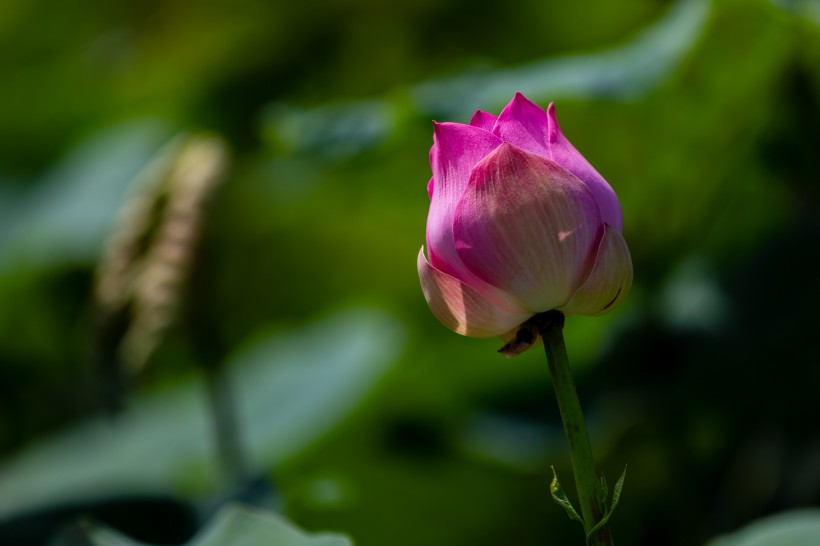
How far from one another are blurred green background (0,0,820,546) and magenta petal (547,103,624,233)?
0.73 m

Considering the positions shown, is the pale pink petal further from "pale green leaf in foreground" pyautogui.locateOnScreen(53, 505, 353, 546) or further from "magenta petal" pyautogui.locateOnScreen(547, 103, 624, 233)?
"pale green leaf in foreground" pyautogui.locateOnScreen(53, 505, 353, 546)

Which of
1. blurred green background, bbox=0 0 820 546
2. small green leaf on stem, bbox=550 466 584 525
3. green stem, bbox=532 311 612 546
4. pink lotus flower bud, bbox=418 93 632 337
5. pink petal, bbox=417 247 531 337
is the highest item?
pink lotus flower bud, bbox=418 93 632 337

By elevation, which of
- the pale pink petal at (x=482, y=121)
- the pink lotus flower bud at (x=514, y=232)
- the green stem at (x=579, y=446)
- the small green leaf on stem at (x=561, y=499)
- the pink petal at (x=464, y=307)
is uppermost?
the pale pink petal at (x=482, y=121)

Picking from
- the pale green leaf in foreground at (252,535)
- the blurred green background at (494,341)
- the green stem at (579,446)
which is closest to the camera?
the green stem at (579,446)

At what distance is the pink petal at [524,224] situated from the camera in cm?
48

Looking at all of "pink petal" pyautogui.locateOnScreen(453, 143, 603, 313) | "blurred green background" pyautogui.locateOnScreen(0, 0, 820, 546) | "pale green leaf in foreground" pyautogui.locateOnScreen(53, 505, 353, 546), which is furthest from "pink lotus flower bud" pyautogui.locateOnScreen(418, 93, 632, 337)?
"blurred green background" pyautogui.locateOnScreen(0, 0, 820, 546)

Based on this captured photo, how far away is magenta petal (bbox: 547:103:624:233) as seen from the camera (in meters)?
0.49

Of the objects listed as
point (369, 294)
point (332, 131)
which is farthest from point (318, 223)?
point (332, 131)

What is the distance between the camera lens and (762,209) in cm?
150

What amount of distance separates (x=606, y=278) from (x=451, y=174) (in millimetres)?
84

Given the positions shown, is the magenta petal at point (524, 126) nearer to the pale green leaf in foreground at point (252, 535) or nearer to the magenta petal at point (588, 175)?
the magenta petal at point (588, 175)

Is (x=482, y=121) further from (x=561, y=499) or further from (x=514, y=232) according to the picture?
(x=561, y=499)

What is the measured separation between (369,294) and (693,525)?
0.96 metres

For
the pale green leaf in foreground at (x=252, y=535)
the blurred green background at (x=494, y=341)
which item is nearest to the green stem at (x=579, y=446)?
the pale green leaf in foreground at (x=252, y=535)
